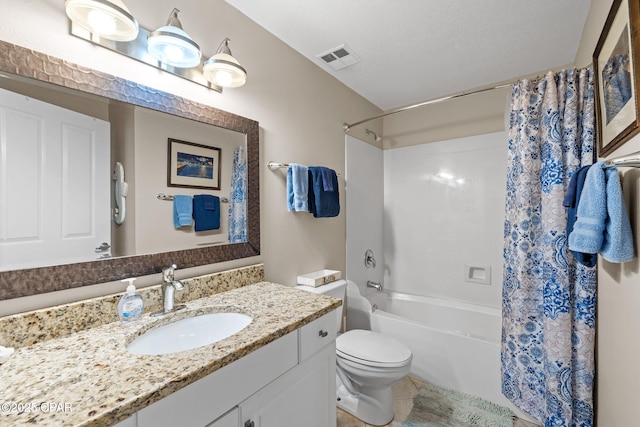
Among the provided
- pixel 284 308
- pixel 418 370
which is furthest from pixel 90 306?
pixel 418 370

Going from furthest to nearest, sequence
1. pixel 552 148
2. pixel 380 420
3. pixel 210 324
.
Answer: pixel 380 420, pixel 552 148, pixel 210 324

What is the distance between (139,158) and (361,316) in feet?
6.41

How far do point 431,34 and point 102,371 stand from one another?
224 cm

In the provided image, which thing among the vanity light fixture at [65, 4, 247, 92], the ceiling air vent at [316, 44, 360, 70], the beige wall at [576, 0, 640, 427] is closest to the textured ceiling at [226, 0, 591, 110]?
the ceiling air vent at [316, 44, 360, 70]

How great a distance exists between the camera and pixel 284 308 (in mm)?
1166

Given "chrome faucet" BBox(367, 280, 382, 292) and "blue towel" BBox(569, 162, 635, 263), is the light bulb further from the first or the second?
"chrome faucet" BBox(367, 280, 382, 292)

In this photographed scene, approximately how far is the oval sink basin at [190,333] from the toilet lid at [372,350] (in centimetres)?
85

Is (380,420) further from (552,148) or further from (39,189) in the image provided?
(39,189)

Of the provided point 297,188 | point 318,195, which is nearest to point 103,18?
point 297,188

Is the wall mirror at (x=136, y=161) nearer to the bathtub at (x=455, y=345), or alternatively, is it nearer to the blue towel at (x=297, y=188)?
the blue towel at (x=297, y=188)

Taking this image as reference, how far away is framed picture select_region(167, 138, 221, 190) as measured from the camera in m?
1.27

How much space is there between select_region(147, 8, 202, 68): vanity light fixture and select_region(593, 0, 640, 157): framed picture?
154cm

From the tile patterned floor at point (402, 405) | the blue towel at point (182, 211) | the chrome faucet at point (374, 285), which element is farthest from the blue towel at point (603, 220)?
the chrome faucet at point (374, 285)

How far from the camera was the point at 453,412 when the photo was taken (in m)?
1.75
